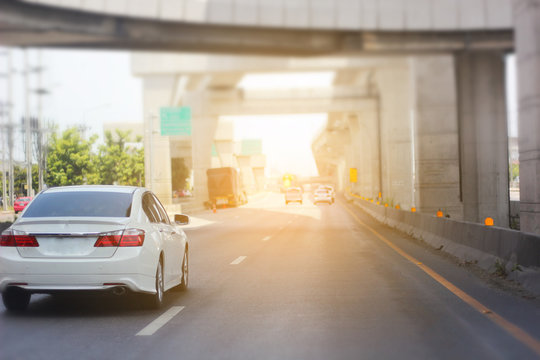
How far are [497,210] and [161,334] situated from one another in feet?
92.7

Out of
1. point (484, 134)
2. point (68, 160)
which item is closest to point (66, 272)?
point (484, 134)

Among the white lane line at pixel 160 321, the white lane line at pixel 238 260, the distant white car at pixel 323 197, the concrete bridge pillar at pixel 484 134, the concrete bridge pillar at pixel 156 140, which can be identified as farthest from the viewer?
the distant white car at pixel 323 197

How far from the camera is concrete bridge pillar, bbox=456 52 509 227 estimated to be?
110 feet

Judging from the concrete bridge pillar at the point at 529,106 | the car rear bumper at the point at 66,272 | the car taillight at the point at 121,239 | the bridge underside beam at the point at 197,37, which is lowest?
the car rear bumper at the point at 66,272

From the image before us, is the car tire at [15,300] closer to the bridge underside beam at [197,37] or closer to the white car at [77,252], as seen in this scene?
the white car at [77,252]

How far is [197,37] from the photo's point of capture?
2844 cm

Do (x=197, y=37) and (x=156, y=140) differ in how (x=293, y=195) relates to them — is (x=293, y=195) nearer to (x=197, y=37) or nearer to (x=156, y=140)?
(x=156, y=140)

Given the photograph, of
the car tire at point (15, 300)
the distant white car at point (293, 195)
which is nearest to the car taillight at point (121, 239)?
the car tire at point (15, 300)

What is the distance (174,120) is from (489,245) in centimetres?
3684

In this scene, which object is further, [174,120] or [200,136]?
[200,136]

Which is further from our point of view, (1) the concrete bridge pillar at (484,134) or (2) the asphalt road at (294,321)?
(1) the concrete bridge pillar at (484,134)

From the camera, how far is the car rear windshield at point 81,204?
951 centimetres

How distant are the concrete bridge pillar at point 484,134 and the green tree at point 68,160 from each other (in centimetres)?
2817

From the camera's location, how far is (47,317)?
923 cm
